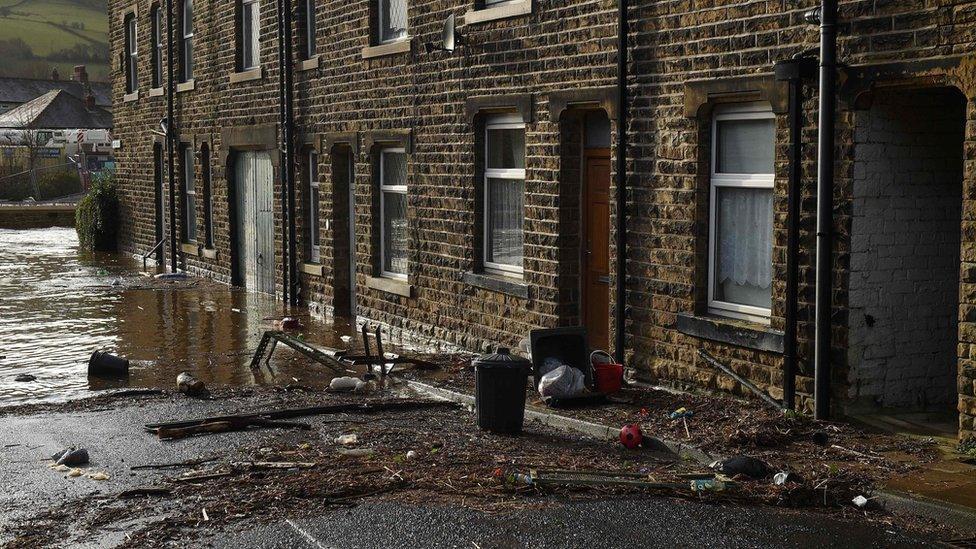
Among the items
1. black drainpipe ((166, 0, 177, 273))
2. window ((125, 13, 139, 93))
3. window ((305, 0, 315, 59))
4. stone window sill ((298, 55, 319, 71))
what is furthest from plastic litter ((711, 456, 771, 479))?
window ((125, 13, 139, 93))

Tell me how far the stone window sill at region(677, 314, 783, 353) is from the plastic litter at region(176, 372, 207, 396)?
5.06 metres

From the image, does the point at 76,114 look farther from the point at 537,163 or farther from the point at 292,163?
the point at 537,163

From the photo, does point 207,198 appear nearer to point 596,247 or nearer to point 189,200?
point 189,200

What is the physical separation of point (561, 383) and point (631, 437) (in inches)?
64.6

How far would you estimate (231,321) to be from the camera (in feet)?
63.1

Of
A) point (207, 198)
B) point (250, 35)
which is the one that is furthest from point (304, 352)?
point (207, 198)

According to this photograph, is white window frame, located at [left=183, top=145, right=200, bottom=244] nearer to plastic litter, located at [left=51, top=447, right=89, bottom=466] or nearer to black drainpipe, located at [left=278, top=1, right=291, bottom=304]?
black drainpipe, located at [left=278, top=1, right=291, bottom=304]

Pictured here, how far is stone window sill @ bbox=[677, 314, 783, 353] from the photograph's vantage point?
35.0 ft

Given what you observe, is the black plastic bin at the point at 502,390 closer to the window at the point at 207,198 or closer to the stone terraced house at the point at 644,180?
the stone terraced house at the point at 644,180

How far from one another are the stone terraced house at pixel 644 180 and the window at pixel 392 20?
0.12 feet

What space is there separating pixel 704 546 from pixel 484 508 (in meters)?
1.54

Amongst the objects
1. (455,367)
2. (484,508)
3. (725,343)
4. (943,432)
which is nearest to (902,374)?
(943,432)

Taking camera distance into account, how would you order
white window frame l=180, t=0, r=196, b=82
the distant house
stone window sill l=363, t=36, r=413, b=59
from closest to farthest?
1. stone window sill l=363, t=36, r=413, b=59
2. white window frame l=180, t=0, r=196, b=82
3. the distant house

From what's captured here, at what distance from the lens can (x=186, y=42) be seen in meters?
26.7
